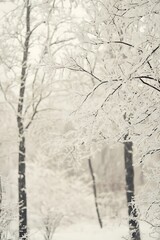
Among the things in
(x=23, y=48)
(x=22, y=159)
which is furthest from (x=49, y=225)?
(x=23, y=48)

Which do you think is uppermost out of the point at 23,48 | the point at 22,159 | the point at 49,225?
the point at 23,48

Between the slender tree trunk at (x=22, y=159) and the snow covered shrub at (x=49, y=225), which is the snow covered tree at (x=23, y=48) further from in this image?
the snow covered shrub at (x=49, y=225)

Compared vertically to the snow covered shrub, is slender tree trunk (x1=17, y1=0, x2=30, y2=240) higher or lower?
higher

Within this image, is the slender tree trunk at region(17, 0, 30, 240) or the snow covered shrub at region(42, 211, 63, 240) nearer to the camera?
the slender tree trunk at region(17, 0, 30, 240)

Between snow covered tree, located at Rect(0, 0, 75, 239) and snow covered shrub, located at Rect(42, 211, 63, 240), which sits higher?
snow covered tree, located at Rect(0, 0, 75, 239)

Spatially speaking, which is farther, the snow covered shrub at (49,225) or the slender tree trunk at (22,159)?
the snow covered shrub at (49,225)

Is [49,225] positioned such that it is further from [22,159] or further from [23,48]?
[23,48]

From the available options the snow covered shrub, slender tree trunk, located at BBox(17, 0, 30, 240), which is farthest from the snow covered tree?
the snow covered shrub

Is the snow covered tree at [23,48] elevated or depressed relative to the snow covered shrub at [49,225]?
elevated

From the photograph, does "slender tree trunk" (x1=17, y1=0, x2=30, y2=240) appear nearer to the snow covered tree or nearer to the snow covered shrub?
the snow covered tree

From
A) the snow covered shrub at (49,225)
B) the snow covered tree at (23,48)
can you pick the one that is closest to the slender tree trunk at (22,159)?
the snow covered tree at (23,48)

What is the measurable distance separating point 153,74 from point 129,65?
1.92ft

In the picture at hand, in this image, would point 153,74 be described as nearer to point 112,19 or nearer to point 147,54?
point 147,54

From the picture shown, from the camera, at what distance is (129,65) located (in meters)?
5.12
